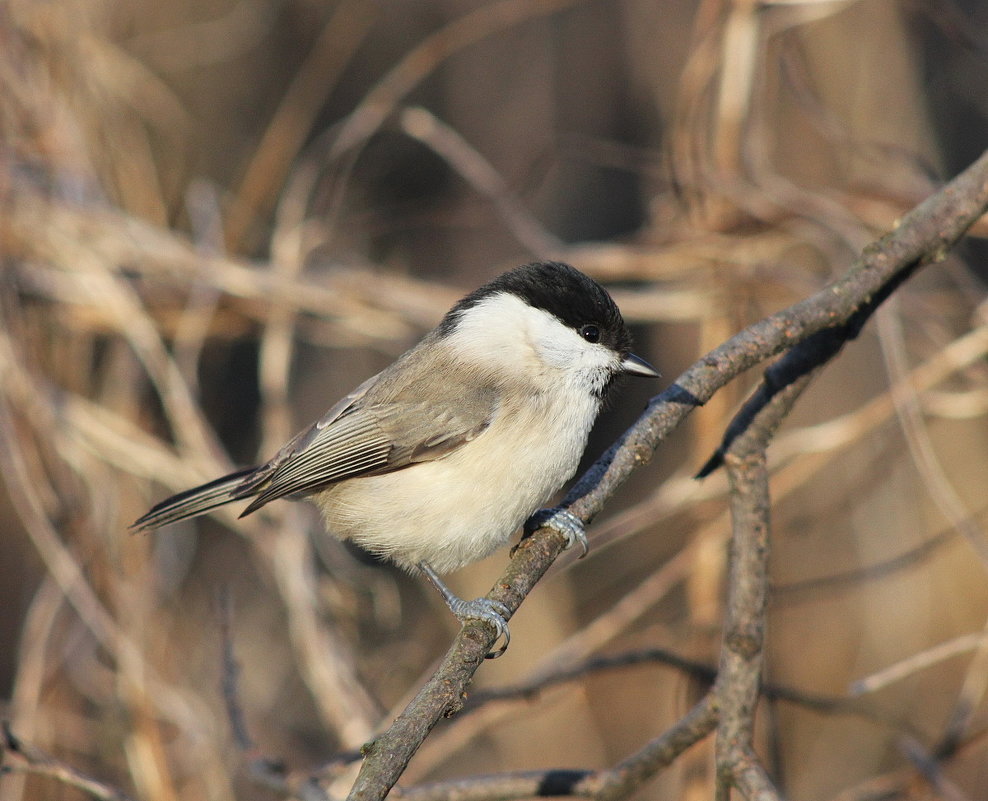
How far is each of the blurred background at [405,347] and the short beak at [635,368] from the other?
122 millimetres

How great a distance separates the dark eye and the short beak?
9 cm

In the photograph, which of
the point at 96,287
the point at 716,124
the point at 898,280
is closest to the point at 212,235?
the point at 96,287

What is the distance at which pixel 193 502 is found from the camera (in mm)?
2262

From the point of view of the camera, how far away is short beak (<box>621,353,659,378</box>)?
2.13 m

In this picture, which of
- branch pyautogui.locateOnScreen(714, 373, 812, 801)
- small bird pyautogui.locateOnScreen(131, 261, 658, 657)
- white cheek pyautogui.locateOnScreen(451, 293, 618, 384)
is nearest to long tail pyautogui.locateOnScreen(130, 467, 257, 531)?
small bird pyautogui.locateOnScreen(131, 261, 658, 657)

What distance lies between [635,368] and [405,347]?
5.40 ft

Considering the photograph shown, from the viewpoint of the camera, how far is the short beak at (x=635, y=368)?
2127 millimetres

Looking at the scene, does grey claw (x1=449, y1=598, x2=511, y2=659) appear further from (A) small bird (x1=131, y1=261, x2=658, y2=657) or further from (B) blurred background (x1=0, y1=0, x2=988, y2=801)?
(B) blurred background (x1=0, y1=0, x2=988, y2=801)

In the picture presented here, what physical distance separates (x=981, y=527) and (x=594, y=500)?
76.5 inches

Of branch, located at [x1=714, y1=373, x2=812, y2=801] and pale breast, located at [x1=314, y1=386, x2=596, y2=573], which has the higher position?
pale breast, located at [x1=314, y1=386, x2=596, y2=573]

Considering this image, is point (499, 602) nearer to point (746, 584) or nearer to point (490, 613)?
point (490, 613)

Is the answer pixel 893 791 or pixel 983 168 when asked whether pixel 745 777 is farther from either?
pixel 983 168

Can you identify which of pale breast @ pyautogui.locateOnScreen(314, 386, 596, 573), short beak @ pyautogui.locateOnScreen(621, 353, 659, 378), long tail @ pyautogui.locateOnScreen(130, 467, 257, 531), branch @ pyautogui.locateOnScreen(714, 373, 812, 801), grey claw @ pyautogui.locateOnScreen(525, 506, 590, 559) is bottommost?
branch @ pyautogui.locateOnScreen(714, 373, 812, 801)

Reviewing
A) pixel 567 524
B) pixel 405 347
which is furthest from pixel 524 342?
pixel 405 347
